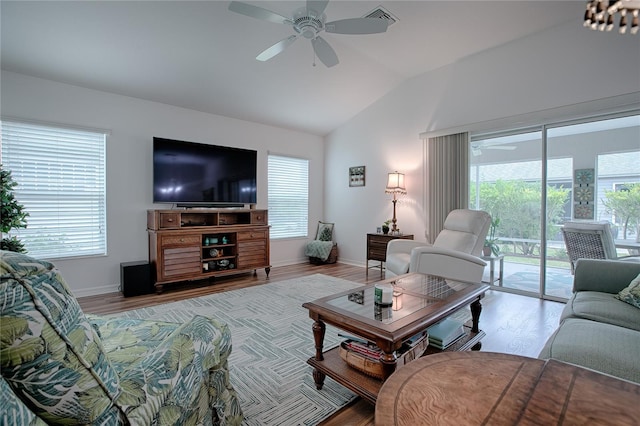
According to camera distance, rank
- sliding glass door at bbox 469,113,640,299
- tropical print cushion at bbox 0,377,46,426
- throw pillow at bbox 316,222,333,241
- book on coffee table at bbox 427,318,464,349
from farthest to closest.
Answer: throw pillow at bbox 316,222,333,241, sliding glass door at bbox 469,113,640,299, book on coffee table at bbox 427,318,464,349, tropical print cushion at bbox 0,377,46,426

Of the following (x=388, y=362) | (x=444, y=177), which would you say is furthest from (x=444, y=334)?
(x=444, y=177)

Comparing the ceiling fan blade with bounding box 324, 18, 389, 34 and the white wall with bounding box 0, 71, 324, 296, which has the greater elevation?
the ceiling fan blade with bounding box 324, 18, 389, 34

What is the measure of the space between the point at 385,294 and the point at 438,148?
319 cm

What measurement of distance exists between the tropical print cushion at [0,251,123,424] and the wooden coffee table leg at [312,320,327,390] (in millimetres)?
1154

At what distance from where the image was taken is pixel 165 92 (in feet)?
12.9

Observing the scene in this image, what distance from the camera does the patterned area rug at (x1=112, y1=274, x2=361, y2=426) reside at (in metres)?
1.67

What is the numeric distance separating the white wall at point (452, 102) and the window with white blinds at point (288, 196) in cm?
54

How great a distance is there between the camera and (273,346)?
2357 millimetres

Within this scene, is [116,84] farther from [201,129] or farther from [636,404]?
[636,404]

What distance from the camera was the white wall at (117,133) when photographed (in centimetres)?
333

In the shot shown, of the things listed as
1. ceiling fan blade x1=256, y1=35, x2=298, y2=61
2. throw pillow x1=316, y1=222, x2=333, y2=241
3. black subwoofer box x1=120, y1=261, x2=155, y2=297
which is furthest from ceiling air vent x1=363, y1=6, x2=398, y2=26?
black subwoofer box x1=120, y1=261, x2=155, y2=297

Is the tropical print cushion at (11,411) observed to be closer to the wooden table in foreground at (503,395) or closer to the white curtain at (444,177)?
the wooden table in foreground at (503,395)

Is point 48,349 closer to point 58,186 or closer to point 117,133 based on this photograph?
point 58,186

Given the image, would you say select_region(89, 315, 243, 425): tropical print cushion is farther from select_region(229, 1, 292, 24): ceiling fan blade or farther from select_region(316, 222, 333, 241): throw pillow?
select_region(316, 222, 333, 241): throw pillow
